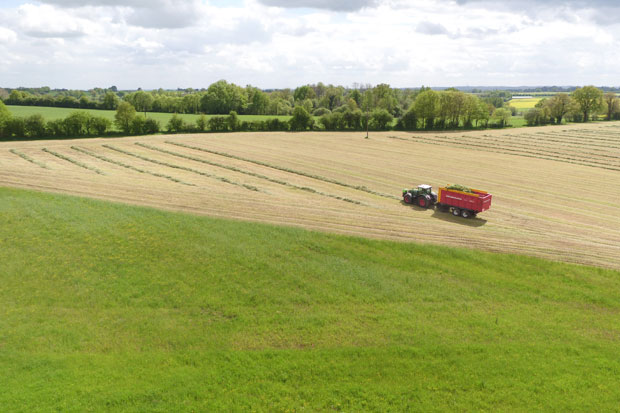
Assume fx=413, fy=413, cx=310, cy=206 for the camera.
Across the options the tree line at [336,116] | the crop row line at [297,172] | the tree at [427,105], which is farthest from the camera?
the tree at [427,105]

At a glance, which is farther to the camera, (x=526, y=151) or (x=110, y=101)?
(x=110, y=101)

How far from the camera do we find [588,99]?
120750 millimetres

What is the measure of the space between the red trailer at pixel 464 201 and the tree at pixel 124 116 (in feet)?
226

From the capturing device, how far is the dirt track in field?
94.0 feet

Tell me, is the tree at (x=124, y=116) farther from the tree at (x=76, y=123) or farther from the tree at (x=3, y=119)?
the tree at (x=3, y=119)

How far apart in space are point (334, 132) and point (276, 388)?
86333 millimetres

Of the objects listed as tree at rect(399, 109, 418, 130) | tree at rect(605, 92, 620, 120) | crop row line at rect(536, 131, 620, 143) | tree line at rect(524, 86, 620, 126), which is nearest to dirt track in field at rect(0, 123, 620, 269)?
crop row line at rect(536, 131, 620, 143)

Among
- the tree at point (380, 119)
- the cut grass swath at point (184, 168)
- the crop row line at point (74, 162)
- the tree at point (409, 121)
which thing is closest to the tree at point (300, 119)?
the tree at point (380, 119)

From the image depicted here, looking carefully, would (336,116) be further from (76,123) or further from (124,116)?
(76,123)

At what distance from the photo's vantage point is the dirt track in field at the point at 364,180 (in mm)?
28656

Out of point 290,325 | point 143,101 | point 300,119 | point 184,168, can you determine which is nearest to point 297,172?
point 184,168

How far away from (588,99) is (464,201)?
386 ft

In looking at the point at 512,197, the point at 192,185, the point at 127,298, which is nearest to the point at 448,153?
the point at 512,197

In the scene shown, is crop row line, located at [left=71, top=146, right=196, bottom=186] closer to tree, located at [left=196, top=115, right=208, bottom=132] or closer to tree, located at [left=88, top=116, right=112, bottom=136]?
tree, located at [left=88, top=116, right=112, bottom=136]
